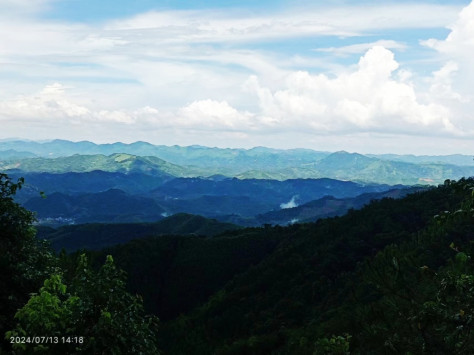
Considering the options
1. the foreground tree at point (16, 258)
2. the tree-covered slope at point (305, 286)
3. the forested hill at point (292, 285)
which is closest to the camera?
the foreground tree at point (16, 258)

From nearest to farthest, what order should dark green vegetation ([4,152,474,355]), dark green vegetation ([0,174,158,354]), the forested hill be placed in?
dark green vegetation ([4,152,474,355])
dark green vegetation ([0,174,158,354])
the forested hill

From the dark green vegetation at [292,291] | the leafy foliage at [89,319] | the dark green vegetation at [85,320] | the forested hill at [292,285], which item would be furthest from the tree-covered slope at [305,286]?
the leafy foliage at [89,319]

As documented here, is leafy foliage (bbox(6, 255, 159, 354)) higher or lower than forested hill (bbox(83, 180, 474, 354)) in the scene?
higher

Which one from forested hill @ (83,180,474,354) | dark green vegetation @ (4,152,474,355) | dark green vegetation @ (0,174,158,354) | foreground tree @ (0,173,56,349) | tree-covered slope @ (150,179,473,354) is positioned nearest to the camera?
dark green vegetation @ (4,152,474,355)

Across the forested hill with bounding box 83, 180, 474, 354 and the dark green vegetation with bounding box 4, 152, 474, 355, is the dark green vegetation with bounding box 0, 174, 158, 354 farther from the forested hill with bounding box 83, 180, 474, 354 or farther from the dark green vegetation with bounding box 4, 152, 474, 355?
the forested hill with bounding box 83, 180, 474, 354

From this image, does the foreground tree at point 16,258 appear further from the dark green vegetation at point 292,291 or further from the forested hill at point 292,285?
the forested hill at point 292,285

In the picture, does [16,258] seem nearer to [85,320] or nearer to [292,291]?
[85,320]

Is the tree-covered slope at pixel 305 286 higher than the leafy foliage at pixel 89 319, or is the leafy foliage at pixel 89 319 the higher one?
the leafy foliage at pixel 89 319

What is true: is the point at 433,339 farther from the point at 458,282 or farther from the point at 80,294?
the point at 80,294

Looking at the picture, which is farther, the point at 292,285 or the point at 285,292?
the point at 292,285

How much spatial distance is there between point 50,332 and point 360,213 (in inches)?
7517

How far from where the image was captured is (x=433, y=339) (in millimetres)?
14406

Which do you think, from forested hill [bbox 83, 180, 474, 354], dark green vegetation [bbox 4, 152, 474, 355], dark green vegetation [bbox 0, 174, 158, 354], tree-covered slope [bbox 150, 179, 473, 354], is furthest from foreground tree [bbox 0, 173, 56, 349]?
tree-covered slope [bbox 150, 179, 473, 354]

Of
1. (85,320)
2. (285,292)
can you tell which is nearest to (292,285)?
(285,292)
